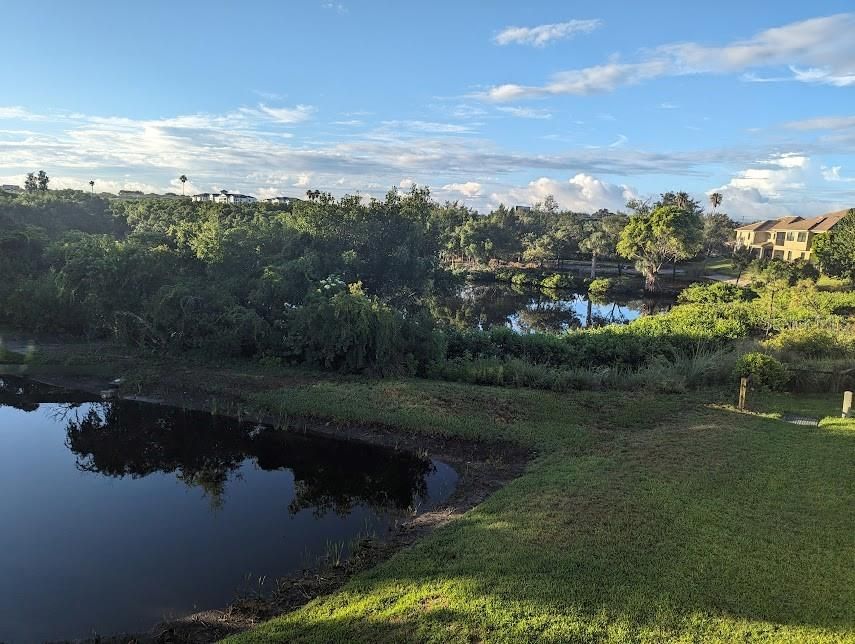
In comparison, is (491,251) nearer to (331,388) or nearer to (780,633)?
(331,388)

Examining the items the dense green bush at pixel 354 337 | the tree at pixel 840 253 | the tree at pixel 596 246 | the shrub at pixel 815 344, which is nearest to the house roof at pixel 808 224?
the tree at pixel 840 253

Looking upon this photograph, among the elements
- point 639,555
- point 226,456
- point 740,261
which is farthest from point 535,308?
point 639,555

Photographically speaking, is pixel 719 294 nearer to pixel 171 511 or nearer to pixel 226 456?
pixel 226 456

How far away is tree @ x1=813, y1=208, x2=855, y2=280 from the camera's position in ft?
133

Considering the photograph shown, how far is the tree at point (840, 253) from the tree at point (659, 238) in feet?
32.7

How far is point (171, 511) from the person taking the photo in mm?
10852

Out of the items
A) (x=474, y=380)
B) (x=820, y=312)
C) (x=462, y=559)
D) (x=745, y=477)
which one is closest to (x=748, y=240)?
(x=820, y=312)

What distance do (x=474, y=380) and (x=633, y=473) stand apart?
7.92 meters

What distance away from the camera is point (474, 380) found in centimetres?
1756

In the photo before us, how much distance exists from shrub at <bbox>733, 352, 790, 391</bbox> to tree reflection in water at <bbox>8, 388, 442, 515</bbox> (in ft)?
32.8

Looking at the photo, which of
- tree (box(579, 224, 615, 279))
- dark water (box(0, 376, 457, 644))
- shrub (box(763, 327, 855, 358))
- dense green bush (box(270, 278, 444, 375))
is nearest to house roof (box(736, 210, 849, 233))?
tree (box(579, 224, 615, 279))

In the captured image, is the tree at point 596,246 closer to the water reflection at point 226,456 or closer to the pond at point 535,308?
the pond at point 535,308

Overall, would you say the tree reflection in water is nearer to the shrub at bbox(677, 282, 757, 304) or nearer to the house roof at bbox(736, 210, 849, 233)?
the shrub at bbox(677, 282, 757, 304)

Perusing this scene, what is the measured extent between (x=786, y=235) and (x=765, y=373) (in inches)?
2181
